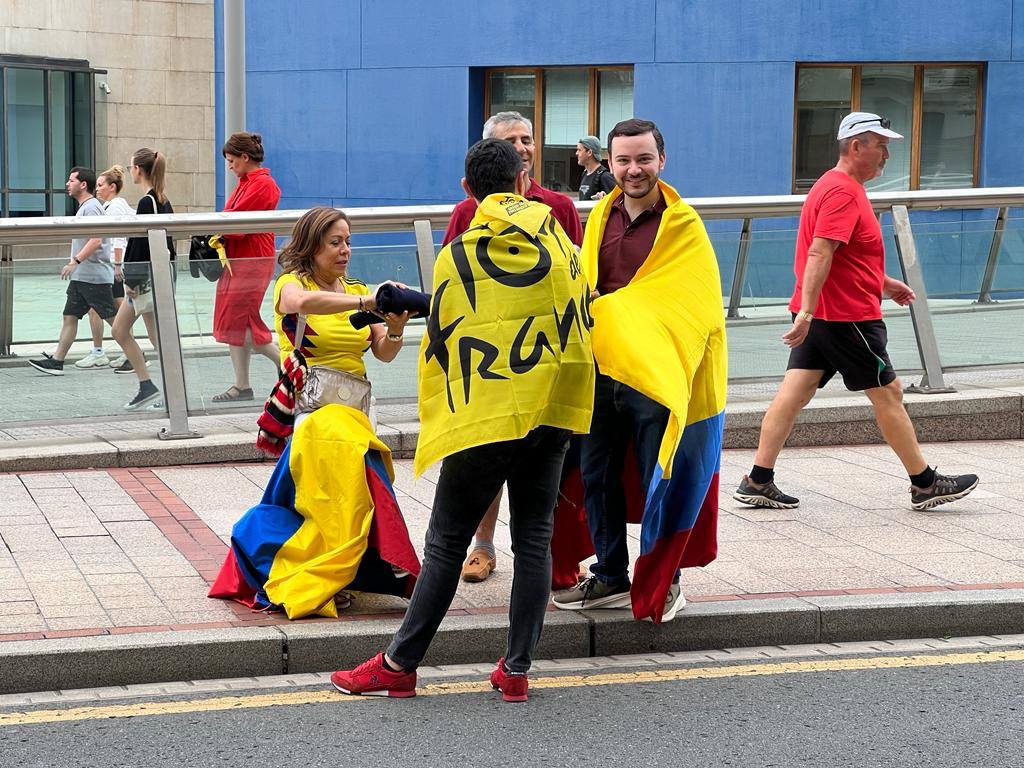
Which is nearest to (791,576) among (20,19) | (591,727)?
(591,727)

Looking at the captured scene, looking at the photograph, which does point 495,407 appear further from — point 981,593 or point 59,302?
point 59,302

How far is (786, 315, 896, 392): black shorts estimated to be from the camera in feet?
24.0

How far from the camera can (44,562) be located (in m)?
6.11

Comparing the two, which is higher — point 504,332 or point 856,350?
point 504,332

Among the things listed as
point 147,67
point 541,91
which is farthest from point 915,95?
point 147,67

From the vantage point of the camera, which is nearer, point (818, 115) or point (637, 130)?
point (637, 130)

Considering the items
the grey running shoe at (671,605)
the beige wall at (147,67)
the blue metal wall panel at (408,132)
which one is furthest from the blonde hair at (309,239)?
the beige wall at (147,67)

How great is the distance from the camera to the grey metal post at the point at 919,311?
983cm

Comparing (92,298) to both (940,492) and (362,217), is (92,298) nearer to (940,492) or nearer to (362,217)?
(362,217)

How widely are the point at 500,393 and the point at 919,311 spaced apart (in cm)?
608

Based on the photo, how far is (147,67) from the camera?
79.7 ft

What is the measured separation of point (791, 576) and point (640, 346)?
1492 millimetres

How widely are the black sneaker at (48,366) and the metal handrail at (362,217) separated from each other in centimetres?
69

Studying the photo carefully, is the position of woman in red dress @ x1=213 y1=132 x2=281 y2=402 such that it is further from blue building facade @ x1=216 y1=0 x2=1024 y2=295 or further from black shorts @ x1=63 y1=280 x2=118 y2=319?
blue building facade @ x1=216 y1=0 x2=1024 y2=295
